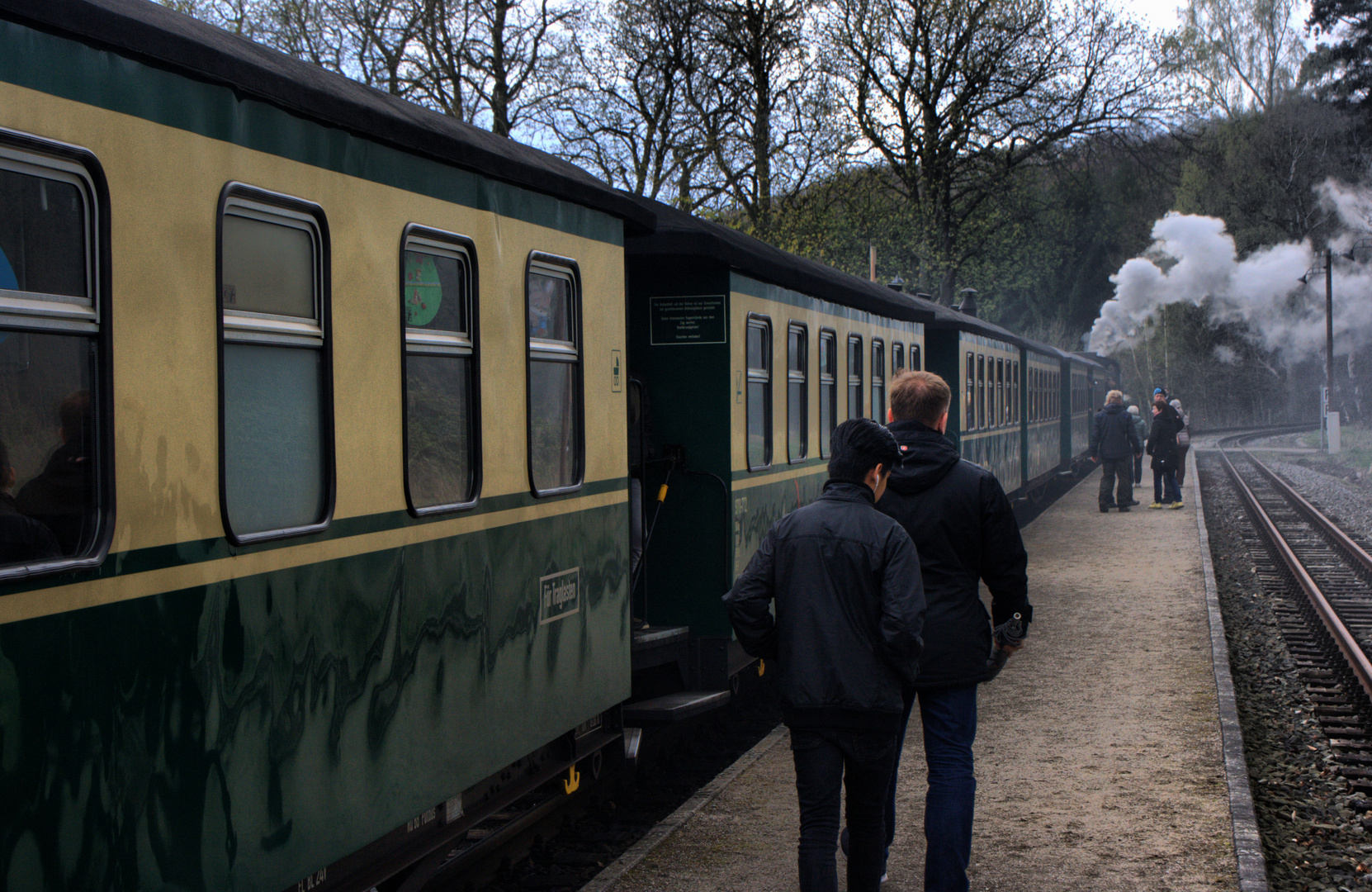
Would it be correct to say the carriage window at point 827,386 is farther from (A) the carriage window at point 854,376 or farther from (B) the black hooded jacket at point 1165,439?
(B) the black hooded jacket at point 1165,439

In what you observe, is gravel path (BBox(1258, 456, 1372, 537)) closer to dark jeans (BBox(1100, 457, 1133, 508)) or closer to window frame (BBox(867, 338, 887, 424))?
dark jeans (BBox(1100, 457, 1133, 508))

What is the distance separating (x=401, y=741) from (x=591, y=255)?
2.48 meters

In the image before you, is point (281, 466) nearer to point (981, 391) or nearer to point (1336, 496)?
point (981, 391)

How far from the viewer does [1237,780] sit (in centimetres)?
644

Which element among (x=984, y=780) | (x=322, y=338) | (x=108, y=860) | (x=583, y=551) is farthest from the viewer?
(x=984, y=780)

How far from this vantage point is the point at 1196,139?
35.0 m

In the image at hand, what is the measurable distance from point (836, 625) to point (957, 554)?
0.69 metres

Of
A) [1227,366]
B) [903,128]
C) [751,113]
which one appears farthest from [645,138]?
[1227,366]

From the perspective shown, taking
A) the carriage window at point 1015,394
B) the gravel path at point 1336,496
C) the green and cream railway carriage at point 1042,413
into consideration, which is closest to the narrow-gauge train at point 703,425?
the carriage window at point 1015,394

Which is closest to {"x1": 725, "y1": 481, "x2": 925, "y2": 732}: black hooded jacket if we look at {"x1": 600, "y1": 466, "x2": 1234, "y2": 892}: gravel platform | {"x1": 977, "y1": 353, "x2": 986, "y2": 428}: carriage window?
{"x1": 600, "y1": 466, "x2": 1234, "y2": 892}: gravel platform

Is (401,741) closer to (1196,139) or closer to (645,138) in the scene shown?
(645,138)

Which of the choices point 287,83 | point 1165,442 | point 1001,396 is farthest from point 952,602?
point 1165,442

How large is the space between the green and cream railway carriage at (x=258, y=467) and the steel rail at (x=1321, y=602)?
7.00 metres

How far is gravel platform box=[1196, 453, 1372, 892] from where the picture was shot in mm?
5980
